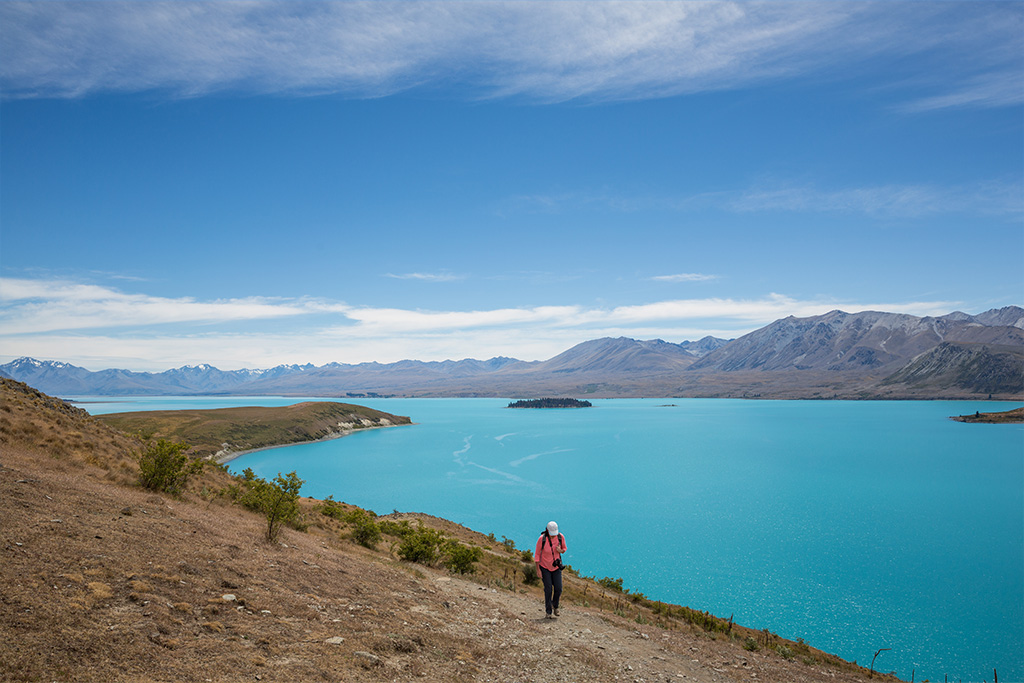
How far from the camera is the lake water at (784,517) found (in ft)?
82.5

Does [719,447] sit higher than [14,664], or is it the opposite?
[14,664]

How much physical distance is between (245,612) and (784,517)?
159 feet

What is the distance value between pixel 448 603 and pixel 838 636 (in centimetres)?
2036

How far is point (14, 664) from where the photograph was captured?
616cm

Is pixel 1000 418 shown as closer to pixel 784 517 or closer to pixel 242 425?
pixel 784 517

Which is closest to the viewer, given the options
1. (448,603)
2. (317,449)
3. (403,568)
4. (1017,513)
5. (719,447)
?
(448,603)

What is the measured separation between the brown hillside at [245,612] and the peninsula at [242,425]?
72375 mm

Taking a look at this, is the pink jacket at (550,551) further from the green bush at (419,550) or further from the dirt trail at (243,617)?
the green bush at (419,550)

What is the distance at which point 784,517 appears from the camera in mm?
46750

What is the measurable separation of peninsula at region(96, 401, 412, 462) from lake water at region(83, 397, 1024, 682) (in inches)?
262

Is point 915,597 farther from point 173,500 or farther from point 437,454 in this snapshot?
point 437,454

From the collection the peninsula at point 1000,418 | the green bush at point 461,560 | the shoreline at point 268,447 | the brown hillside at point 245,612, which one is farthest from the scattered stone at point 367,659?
the peninsula at point 1000,418

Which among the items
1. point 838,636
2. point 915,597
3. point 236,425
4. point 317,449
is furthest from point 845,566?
point 236,425

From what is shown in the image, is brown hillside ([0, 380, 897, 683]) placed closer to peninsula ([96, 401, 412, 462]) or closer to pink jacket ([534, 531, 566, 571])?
pink jacket ([534, 531, 566, 571])
